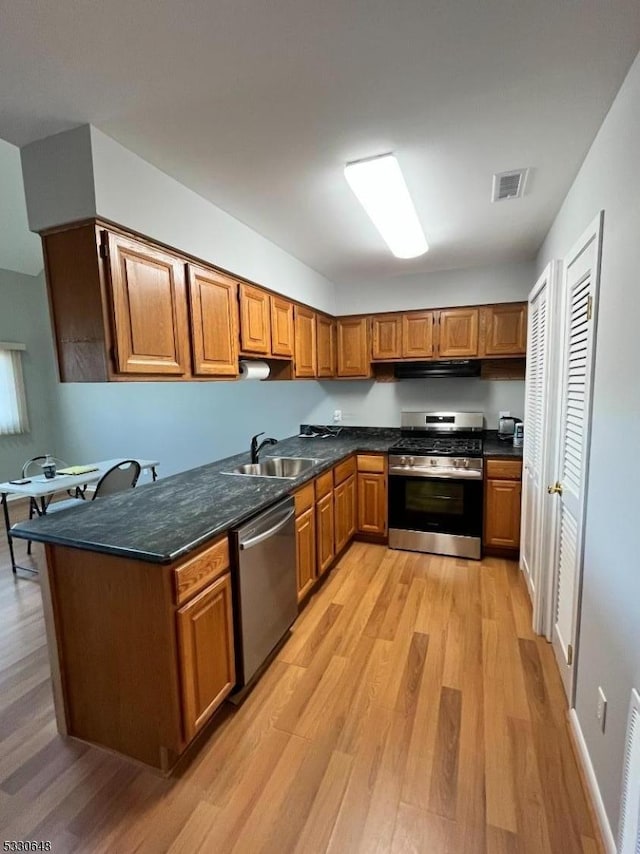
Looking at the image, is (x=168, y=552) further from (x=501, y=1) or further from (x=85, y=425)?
(x=85, y=425)

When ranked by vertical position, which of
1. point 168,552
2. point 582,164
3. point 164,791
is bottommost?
point 164,791

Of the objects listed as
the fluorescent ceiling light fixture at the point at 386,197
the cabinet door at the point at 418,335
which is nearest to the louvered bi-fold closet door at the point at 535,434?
the fluorescent ceiling light fixture at the point at 386,197

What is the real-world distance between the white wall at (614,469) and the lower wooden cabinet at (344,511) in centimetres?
185

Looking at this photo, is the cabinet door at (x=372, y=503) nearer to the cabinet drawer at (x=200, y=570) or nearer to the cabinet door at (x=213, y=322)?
the cabinet door at (x=213, y=322)

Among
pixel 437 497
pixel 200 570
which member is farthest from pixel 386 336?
pixel 200 570

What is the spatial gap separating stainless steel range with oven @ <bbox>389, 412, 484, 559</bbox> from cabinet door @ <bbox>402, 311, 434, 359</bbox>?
86 centimetres

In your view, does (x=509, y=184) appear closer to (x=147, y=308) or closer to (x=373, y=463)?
(x=147, y=308)

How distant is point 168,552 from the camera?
1436mm

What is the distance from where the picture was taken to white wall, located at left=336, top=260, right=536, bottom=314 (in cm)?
348

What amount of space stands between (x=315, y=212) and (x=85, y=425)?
5112 millimetres

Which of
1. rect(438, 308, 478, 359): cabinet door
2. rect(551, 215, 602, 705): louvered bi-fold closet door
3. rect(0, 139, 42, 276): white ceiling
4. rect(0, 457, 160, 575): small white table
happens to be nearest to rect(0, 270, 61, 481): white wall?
rect(0, 139, 42, 276): white ceiling

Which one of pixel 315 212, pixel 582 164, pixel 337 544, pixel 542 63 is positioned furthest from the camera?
pixel 337 544

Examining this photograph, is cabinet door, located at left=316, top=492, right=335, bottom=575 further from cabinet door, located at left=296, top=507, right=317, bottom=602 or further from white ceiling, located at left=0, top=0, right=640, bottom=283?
white ceiling, located at left=0, top=0, right=640, bottom=283

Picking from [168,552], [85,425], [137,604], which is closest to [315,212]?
[168,552]
